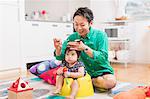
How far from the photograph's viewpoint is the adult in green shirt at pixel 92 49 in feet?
5.59

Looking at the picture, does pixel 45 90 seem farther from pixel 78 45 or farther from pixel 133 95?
pixel 133 95

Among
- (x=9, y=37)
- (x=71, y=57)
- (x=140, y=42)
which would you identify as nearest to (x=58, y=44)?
(x=71, y=57)

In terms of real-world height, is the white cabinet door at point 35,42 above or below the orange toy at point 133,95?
above

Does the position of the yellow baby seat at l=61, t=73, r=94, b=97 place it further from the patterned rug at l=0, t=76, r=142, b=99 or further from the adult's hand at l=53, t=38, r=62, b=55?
the adult's hand at l=53, t=38, r=62, b=55

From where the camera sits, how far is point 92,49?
1.76 metres

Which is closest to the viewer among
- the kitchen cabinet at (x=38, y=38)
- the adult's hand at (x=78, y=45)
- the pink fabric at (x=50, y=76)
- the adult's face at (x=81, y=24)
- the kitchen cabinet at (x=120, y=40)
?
the adult's hand at (x=78, y=45)

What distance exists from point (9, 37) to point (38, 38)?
1.83 ft

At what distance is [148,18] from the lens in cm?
351

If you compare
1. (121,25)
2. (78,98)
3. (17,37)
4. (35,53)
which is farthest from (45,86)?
(121,25)

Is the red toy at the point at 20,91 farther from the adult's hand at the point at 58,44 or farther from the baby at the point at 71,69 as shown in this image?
the adult's hand at the point at 58,44

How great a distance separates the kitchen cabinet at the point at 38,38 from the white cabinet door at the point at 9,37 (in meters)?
0.13

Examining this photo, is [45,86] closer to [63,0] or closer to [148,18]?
[148,18]

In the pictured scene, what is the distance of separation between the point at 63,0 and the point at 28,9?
82 cm

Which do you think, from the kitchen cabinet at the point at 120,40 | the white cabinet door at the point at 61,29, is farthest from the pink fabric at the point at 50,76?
the kitchen cabinet at the point at 120,40
